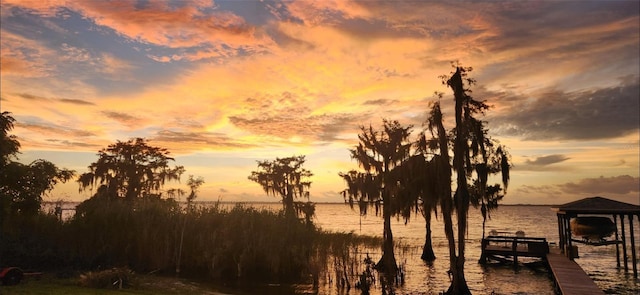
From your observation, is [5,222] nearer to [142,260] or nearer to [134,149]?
[142,260]

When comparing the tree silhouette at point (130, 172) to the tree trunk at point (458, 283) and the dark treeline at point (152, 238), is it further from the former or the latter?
the tree trunk at point (458, 283)

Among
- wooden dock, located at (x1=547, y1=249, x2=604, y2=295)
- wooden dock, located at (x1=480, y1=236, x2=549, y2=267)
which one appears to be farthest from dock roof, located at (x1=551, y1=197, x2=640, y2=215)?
wooden dock, located at (x1=480, y1=236, x2=549, y2=267)

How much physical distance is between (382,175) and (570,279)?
508 inches

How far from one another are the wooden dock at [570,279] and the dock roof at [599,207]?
350 cm

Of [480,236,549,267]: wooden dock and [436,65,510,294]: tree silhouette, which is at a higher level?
[436,65,510,294]: tree silhouette

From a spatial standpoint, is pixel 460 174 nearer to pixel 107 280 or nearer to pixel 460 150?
pixel 460 150

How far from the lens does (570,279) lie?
71.5 feet

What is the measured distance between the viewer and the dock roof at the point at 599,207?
2709cm

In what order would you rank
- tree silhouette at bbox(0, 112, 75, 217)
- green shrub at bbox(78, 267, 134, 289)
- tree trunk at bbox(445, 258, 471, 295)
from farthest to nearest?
tree silhouette at bbox(0, 112, 75, 217) < tree trunk at bbox(445, 258, 471, 295) < green shrub at bbox(78, 267, 134, 289)

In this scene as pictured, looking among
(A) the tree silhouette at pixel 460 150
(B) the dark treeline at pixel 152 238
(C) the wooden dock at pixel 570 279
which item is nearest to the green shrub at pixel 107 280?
(B) the dark treeline at pixel 152 238

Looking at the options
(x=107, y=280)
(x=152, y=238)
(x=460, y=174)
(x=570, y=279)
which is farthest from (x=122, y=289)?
(x=570, y=279)

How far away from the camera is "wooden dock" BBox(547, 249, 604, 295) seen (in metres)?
18.9

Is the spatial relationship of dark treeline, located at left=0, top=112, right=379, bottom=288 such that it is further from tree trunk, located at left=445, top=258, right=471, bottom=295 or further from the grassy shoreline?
tree trunk, located at left=445, top=258, right=471, bottom=295

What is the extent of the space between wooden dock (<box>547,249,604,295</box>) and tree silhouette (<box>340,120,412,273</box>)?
33.3 feet
